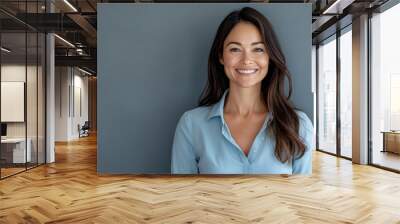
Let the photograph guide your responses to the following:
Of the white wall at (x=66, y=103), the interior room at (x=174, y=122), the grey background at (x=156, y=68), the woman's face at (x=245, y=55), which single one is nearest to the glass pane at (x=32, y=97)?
the interior room at (x=174, y=122)

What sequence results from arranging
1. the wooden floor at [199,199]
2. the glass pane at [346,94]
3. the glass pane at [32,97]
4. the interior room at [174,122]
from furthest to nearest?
1. the glass pane at [346,94]
2. the glass pane at [32,97]
3. the wooden floor at [199,199]
4. the interior room at [174,122]

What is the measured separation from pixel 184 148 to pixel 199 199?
6.28 feet

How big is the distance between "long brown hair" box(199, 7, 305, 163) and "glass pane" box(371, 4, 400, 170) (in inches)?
232

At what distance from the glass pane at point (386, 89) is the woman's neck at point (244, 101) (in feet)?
19.5

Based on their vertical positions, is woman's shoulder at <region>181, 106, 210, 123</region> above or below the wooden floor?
above

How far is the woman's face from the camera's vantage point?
297 cm

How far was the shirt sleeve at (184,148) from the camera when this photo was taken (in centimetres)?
319

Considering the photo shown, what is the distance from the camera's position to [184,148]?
10.5 ft

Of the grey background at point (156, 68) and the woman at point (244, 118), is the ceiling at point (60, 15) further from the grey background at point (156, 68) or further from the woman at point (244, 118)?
the woman at point (244, 118)

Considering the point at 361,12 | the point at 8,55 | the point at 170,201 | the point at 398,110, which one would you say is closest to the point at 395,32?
the point at 361,12

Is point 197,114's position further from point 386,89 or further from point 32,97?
point 386,89

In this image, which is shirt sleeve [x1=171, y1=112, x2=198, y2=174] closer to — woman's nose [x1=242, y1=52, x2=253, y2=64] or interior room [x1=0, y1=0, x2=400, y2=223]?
interior room [x1=0, y1=0, x2=400, y2=223]

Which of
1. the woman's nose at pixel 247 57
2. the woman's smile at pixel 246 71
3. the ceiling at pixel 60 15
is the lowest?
the woman's smile at pixel 246 71

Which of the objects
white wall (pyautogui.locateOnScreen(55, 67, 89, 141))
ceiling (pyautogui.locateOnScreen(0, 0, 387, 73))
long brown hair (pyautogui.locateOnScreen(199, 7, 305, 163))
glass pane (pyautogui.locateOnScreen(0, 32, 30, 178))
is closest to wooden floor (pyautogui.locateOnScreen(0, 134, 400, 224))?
glass pane (pyautogui.locateOnScreen(0, 32, 30, 178))
